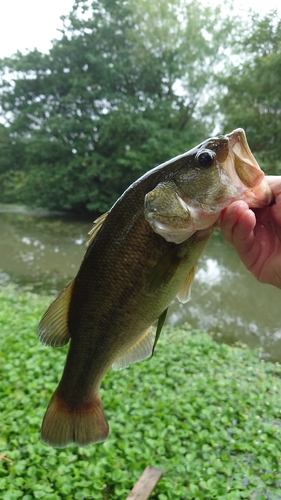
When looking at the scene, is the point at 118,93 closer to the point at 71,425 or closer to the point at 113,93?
the point at 113,93

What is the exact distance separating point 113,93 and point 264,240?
21.7 metres

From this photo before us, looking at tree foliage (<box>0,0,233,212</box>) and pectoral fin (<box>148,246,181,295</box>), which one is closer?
pectoral fin (<box>148,246,181,295</box>)

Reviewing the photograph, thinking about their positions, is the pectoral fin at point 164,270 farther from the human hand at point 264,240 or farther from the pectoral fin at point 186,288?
the human hand at point 264,240

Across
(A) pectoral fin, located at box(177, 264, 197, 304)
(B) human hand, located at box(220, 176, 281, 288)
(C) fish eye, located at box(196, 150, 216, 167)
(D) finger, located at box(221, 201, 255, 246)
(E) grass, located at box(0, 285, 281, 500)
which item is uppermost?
(C) fish eye, located at box(196, 150, 216, 167)

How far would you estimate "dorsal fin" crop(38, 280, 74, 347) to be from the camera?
170 cm

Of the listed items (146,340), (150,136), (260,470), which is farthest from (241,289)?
(150,136)

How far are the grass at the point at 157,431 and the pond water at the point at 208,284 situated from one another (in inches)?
89.5

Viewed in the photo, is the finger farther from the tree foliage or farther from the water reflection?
the tree foliage

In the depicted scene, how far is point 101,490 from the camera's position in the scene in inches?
111

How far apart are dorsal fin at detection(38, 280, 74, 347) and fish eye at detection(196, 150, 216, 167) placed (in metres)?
0.83

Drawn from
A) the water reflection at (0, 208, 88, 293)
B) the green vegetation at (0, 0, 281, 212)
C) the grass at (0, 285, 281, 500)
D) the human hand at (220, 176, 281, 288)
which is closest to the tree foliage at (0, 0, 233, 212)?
the green vegetation at (0, 0, 281, 212)

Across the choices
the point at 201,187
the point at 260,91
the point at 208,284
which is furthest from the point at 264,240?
the point at 260,91

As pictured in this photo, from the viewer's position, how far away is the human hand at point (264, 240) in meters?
1.74

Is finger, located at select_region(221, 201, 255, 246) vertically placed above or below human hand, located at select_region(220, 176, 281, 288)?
above
